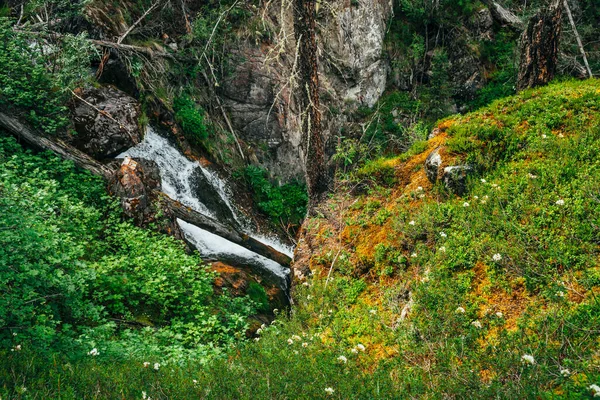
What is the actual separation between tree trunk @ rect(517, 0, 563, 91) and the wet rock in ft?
29.4

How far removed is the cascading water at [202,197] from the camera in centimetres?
995

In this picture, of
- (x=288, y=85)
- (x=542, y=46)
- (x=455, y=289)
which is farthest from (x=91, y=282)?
(x=288, y=85)

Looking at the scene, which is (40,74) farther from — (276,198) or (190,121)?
(276,198)

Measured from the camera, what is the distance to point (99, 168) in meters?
9.00

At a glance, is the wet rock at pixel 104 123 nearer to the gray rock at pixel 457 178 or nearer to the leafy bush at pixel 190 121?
the leafy bush at pixel 190 121

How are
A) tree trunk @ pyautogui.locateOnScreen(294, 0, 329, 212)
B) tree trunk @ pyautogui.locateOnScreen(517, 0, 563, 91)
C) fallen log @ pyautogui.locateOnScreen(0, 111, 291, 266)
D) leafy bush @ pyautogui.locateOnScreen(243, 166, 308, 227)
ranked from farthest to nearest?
leafy bush @ pyautogui.locateOnScreen(243, 166, 308, 227) < fallen log @ pyautogui.locateOnScreen(0, 111, 291, 266) < tree trunk @ pyautogui.locateOnScreen(294, 0, 329, 212) < tree trunk @ pyautogui.locateOnScreen(517, 0, 563, 91)

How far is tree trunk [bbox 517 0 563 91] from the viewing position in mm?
7195

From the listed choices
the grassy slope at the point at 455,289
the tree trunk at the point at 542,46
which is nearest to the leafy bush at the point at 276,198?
the grassy slope at the point at 455,289

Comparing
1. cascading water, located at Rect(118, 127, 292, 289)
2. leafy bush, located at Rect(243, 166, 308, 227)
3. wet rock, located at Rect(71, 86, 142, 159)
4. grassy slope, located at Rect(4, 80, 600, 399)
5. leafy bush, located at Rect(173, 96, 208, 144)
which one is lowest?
leafy bush, located at Rect(243, 166, 308, 227)

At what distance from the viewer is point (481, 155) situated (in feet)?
19.2

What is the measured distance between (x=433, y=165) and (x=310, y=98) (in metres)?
2.97

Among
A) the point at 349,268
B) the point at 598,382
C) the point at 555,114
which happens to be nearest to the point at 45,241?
the point at 349,268

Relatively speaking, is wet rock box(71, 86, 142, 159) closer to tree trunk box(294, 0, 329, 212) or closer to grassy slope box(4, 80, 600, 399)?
tree trunk box(294, 0, 329, 212)

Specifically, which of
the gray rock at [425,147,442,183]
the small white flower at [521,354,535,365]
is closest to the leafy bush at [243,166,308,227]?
the gray rock at [425,147,442,183]
